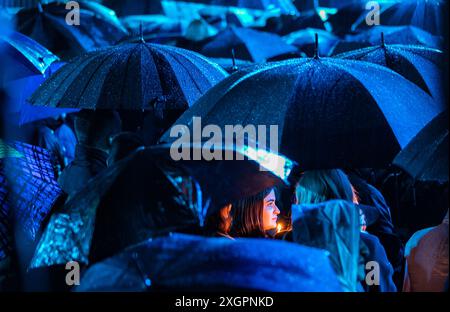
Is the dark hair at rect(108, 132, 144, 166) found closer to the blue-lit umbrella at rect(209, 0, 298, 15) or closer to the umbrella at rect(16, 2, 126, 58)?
the umbrella at rect(16, 2, 126, 58)

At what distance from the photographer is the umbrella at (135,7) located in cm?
2064

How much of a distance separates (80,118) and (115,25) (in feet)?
19.2

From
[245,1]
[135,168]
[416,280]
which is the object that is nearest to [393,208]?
[416,280]

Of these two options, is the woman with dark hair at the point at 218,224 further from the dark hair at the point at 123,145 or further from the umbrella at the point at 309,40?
the umbrella at the point at 309,40

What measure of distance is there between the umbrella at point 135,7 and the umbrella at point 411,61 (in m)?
15.2

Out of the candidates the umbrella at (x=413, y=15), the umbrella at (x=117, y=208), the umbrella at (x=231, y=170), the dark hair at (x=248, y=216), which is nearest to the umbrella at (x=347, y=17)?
the umbrella at (x=413, y=15)

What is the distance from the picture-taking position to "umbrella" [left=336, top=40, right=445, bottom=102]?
5.16 m

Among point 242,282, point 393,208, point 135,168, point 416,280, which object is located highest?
point 135,168

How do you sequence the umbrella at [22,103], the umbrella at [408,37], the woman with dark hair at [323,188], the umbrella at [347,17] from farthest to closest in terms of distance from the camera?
1. the umbrella at [347,17]
2. the umbrella at [408,37]
3. the umbrella at [22,103]
4. the woman with dark hair at [323,188]

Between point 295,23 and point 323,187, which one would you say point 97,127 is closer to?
point 323,187

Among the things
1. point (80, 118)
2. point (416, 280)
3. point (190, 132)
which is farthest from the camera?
point (80, 118)

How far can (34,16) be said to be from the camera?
10125 mm

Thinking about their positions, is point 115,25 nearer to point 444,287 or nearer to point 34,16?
point 34,16

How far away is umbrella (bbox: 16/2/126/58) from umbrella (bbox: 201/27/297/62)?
1.51 meters
